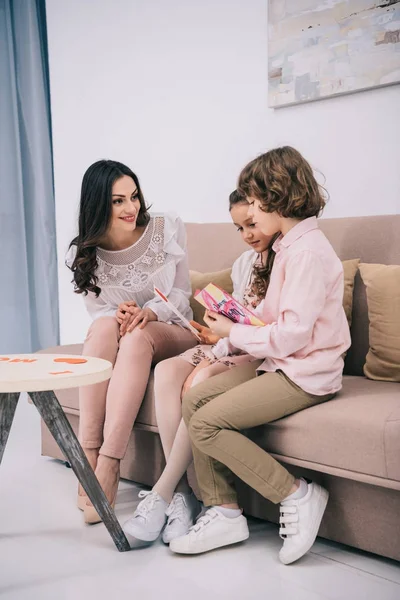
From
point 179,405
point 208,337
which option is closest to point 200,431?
point 179,405

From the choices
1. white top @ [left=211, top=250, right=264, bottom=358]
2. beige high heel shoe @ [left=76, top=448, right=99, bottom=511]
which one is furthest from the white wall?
beige high heel shoe @ [left=76, top=448, right=99, bottom=511]

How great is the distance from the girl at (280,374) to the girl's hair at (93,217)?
55 cm

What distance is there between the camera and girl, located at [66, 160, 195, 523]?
73.2 inches

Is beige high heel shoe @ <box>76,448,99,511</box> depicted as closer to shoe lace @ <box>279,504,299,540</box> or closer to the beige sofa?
the beige sofa

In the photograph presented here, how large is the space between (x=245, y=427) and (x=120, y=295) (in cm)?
75

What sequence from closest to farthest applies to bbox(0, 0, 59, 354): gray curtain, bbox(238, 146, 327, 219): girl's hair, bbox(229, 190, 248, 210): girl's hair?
1. bbox(238, 146, 327, 219): girl's hair
2. bbox(229, 190, 248, 210): girl's hair
3. bbox(0, 0, 59, 354): gray curtain

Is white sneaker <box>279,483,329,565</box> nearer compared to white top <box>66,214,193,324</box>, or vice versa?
white sneaker <box>279,483,329,565</box>

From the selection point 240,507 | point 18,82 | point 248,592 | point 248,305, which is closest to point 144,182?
point 18,82

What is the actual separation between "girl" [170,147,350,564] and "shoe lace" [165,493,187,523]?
0.09m

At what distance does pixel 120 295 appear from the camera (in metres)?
2.19

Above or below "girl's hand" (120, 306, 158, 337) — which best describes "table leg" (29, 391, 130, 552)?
below

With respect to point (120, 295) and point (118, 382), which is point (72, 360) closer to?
point (118, 382)

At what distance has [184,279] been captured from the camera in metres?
2.25

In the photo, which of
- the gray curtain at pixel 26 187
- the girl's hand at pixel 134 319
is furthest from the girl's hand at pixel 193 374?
→ the gray curtain at pixel 26 187
